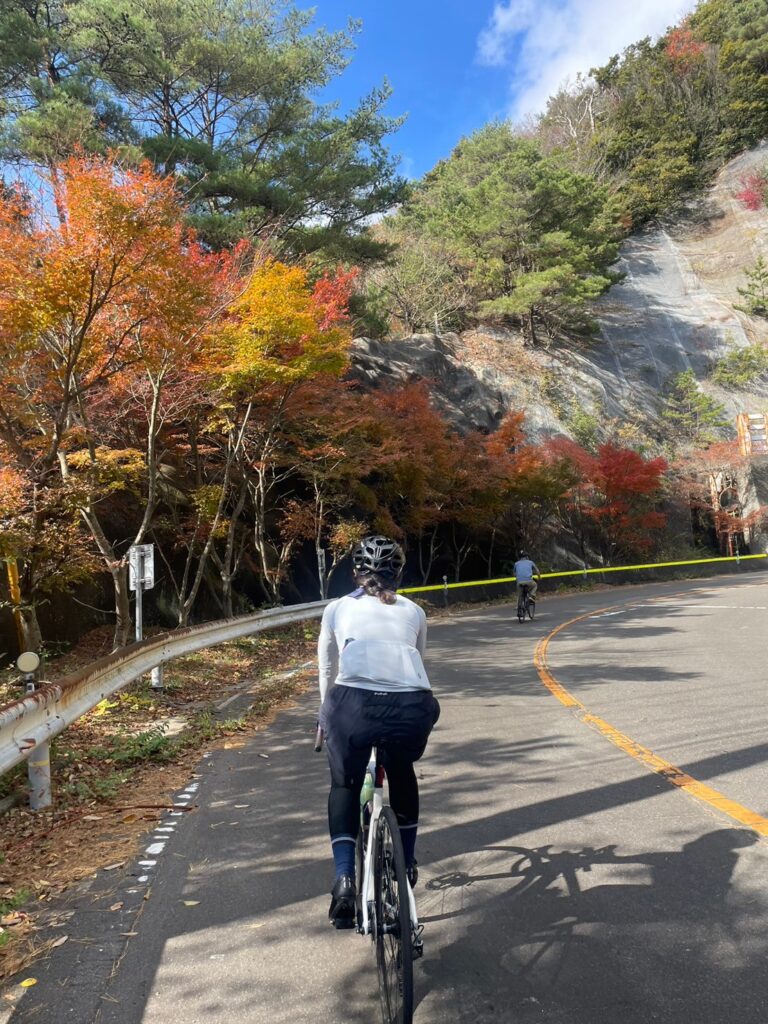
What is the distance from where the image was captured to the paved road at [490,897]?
291 cm

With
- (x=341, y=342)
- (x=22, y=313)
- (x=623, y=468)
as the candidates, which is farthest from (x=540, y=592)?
(x=22, y=313)

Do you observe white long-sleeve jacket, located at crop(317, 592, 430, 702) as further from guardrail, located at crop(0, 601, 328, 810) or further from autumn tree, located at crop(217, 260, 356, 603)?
autumn tree, located at crop(217, 260, 356, 603)

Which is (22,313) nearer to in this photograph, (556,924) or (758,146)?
(556,924)

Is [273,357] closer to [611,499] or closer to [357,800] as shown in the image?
[357,800]

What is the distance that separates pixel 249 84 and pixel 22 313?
1755cm

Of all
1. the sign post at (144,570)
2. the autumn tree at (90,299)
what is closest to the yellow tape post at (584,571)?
the autumn tree at (90,299)

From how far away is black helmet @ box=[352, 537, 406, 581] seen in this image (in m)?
3.41

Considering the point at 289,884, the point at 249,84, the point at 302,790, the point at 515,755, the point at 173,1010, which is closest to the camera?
the point at 173,1010

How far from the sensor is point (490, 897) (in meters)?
3.73

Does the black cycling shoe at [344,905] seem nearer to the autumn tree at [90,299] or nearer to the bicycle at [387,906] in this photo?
the bicycle at [387,906]

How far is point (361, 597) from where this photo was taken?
342 centimetres

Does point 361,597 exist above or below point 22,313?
below

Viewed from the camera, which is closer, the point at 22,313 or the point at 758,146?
the point at 22,313

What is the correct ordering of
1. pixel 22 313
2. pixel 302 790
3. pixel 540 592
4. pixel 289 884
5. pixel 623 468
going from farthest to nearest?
pixel 623 468
pixel 540 592
pixel 22 313
pixel 302 790
pixel 289 884
